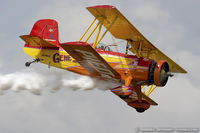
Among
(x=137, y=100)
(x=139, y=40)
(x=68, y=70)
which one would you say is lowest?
(x=137, y=100)

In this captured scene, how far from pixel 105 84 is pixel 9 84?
15.5 ft

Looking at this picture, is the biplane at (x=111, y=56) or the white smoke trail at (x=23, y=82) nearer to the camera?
the biplane at (x=111, y=56)

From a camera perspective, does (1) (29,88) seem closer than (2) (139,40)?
No

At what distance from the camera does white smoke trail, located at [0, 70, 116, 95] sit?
66.3ft

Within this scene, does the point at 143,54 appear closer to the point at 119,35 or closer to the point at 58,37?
the point at 119,35

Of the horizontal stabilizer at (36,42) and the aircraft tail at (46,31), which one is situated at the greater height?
the aircraft tail at (46,31)

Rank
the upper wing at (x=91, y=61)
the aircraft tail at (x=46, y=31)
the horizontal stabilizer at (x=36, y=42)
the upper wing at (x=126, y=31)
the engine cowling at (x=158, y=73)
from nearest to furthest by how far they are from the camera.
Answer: the upper wing at (x=91, y=61) → the upper wing at (x=126, y=31) → the engine cowling at (x=158, y=73) → the horizontal stabilizer at (x=36, y=42) → the aircraft tail at (x=46, y=31)

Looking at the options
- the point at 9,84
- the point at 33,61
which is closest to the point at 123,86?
the point at 33,61

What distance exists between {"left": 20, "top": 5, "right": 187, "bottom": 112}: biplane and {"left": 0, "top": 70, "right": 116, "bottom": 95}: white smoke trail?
80cm

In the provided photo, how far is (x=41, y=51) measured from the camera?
20.5 m

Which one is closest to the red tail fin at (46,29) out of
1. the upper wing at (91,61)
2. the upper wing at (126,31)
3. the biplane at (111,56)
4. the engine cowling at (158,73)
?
the biplane at (111,56)

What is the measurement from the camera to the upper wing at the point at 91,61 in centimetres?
1675

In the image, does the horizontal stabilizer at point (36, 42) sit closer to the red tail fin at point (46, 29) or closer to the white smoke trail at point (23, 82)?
the red tail fin at point (46, 29)

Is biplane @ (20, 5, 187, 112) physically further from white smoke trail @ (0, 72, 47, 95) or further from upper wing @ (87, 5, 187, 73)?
white smoke trail @ (0, 72, 47, 95)
